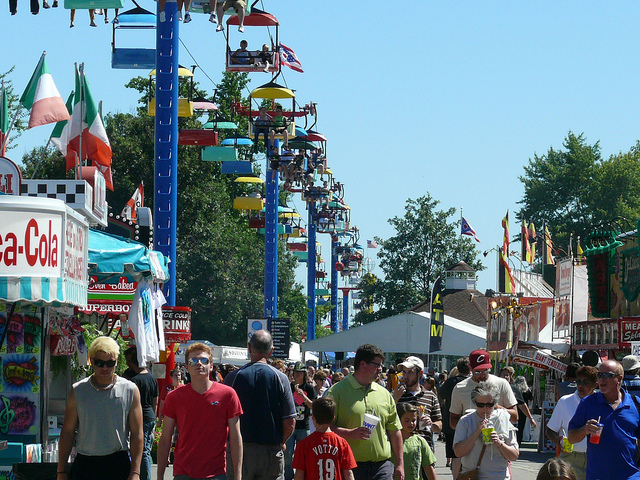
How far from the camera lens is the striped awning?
9.33 m

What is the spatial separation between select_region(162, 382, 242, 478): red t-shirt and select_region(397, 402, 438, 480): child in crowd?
1.55 metres

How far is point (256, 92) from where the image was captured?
1089 inches

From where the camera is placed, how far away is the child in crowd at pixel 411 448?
30.1 ft

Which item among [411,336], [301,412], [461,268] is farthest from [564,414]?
[461,268]

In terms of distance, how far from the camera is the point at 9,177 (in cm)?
1120

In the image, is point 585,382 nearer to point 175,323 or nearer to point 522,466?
A: point 522,466

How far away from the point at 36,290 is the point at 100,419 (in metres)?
2.18

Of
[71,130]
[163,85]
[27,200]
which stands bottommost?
[27,200]

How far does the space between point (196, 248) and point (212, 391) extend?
52358mm

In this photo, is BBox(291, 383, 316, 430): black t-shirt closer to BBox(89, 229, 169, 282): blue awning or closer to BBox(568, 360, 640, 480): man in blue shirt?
BBox(89, 229, 169, 282): blue awning

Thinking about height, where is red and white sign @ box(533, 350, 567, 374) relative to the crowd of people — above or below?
below

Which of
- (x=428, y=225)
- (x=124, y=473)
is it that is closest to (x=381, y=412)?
(x=124, y=473)

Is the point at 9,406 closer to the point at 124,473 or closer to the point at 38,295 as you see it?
the point at 38,295

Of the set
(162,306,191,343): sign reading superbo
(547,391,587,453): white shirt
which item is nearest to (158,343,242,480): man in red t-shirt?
(547,391,587,453): white shirt
